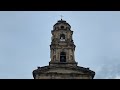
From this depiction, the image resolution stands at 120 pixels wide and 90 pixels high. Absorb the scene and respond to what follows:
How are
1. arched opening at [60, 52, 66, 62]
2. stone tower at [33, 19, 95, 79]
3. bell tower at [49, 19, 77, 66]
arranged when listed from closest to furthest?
stone tower at [33, 19, 95, 79], bell tower at [49, 19, 77, 66], arched opening at [60, 52, 66, 62]

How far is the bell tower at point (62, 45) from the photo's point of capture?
29225mm

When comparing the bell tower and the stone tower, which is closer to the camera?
the stone tower

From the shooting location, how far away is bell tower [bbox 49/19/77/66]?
2923 centimetres

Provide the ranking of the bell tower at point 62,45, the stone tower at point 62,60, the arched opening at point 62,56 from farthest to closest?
the arched opening at point 62,56 → the bell tower at point 62,45 → the stone tower at point 62,60

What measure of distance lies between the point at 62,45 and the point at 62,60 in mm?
2075

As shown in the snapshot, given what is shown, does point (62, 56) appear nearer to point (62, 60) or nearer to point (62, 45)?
point (62, 60)

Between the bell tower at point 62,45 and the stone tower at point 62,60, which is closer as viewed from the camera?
the stone tower at point 62,60

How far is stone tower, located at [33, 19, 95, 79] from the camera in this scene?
90.1ft

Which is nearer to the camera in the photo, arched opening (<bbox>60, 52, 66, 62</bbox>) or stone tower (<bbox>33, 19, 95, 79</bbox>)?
stone tower (<bbox>33, 19, 95, 79</bbox>)

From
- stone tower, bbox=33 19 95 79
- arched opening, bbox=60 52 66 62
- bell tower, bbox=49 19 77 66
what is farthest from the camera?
arched opening, bbox=60 52 66 62

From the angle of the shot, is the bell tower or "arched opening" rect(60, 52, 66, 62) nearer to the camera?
the bell tower

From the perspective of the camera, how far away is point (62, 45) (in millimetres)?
30891
